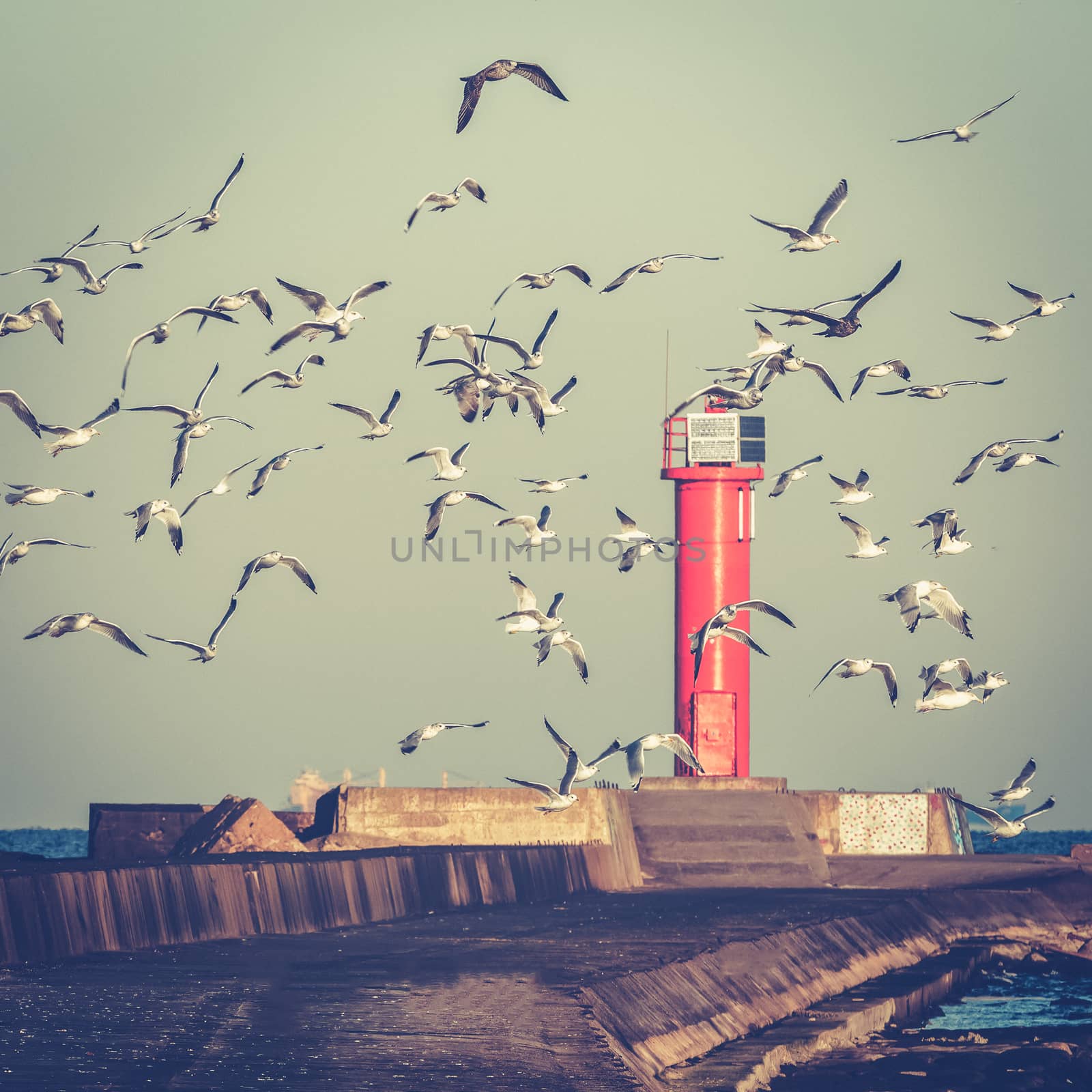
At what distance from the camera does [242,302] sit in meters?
24.9

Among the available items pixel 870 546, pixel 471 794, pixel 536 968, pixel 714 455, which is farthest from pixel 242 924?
pixel 714 455

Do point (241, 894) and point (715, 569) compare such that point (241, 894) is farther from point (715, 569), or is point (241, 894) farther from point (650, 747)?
point (715, 569)

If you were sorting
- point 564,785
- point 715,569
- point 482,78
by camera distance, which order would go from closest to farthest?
point 482,78
point 564,785
point 715,569

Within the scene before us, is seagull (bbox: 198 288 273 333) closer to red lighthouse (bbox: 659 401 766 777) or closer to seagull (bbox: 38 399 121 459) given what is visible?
seagull (bbox: 38 399 121 459)

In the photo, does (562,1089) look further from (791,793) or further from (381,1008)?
(791,793)

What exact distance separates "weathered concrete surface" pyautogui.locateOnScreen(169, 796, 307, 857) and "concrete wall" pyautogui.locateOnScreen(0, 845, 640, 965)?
3.37 m

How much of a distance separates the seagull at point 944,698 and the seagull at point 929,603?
0.95 metres

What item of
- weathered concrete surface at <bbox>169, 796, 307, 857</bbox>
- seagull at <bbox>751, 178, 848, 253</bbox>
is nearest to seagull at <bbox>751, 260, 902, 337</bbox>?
seagull at <bbox>751, 178, 848, 253</bbox>

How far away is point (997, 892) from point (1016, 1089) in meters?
15.4

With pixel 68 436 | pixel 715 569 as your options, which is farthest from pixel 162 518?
pixel 715 569

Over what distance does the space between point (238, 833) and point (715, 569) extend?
14.5 m

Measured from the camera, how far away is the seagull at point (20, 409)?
2239 cm

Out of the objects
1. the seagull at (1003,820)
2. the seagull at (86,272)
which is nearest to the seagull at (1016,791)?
the seagull at (1003,820)

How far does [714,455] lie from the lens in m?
44.1
